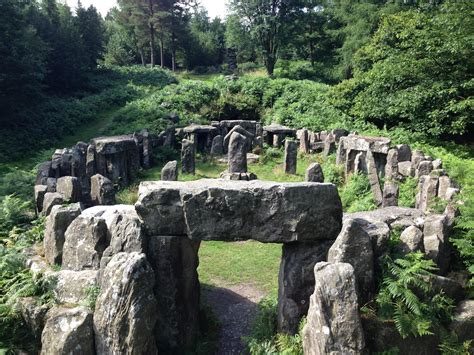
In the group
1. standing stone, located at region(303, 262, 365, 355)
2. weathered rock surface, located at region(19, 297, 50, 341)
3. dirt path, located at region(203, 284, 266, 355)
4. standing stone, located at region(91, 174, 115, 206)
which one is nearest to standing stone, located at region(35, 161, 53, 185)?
standing stone, located at region(91, 174, 115, 206)

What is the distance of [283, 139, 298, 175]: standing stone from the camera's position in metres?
22.2

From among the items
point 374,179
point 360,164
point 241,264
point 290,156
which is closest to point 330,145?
point 290,156

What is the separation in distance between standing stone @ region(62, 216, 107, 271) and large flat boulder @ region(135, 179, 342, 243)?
3.63ft

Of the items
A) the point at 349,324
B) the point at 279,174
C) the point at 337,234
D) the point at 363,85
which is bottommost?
the point at 279,174

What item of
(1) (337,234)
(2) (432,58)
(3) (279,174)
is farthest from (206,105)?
(1) (337,234)

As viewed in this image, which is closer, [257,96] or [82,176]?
[82,176]

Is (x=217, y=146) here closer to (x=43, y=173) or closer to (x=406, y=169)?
(x=406, y=169)

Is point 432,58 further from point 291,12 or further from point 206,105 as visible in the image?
point 291,12

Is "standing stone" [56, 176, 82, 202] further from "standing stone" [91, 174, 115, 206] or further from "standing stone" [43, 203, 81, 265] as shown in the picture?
"standing stone" [43, 203, 81, 265]

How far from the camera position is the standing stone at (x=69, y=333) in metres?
6.38

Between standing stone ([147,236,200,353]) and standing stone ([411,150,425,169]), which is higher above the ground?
standing stone ([411,150,425,169])

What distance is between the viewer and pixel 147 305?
21.6ft

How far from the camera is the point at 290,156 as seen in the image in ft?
73.4

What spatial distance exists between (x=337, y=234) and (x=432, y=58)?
17.1 meters
